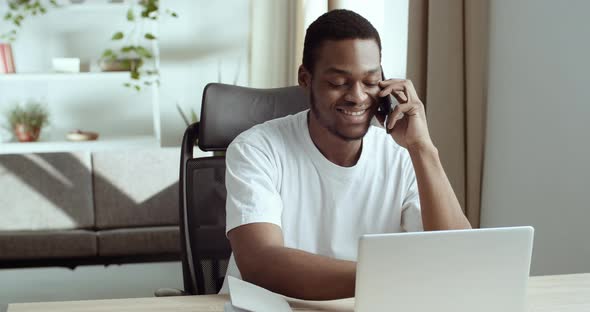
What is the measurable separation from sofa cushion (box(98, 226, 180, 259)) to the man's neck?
210cm

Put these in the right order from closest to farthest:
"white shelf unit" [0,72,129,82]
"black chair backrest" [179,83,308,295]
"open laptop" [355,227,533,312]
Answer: "open laptop" [355,227,533,312] → "black chair backrest" [179,83,308,295] → "white shelf unit" [0,72,129,82]

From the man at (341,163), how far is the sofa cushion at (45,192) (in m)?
2.21

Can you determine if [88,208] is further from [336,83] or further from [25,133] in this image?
[336,83]

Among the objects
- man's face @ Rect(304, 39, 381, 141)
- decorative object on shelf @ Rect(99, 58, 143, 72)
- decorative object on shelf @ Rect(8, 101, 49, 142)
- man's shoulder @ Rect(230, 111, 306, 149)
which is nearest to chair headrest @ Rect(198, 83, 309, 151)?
man's shoulder @ Rect(230, 111, 306, 149)

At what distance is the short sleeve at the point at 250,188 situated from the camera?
140 cm

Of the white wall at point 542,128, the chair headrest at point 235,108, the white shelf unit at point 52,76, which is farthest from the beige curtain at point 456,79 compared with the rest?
the white shelf unit at point 52,76

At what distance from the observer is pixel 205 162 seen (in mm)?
1765

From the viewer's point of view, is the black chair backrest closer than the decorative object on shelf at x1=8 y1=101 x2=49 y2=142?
Yes

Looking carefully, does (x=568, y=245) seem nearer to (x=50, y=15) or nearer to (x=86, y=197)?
(x=86, y=197)

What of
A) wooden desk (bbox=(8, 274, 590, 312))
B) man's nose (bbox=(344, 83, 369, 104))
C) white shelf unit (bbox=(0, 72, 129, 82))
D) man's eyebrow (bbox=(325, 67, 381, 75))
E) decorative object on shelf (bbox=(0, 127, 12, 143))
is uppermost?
man's eyebrow (bbox=(325, 67, 381, 75))

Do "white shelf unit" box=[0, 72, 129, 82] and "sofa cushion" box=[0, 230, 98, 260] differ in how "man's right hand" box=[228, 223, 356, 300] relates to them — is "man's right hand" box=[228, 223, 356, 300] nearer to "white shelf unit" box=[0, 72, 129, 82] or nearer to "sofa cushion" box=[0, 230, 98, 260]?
"sofa cushion" box=[0, 230, 98, 260]

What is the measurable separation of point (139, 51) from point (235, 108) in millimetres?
2712

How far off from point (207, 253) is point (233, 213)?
0.37 metres

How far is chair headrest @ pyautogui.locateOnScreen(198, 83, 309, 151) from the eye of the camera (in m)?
1.73
